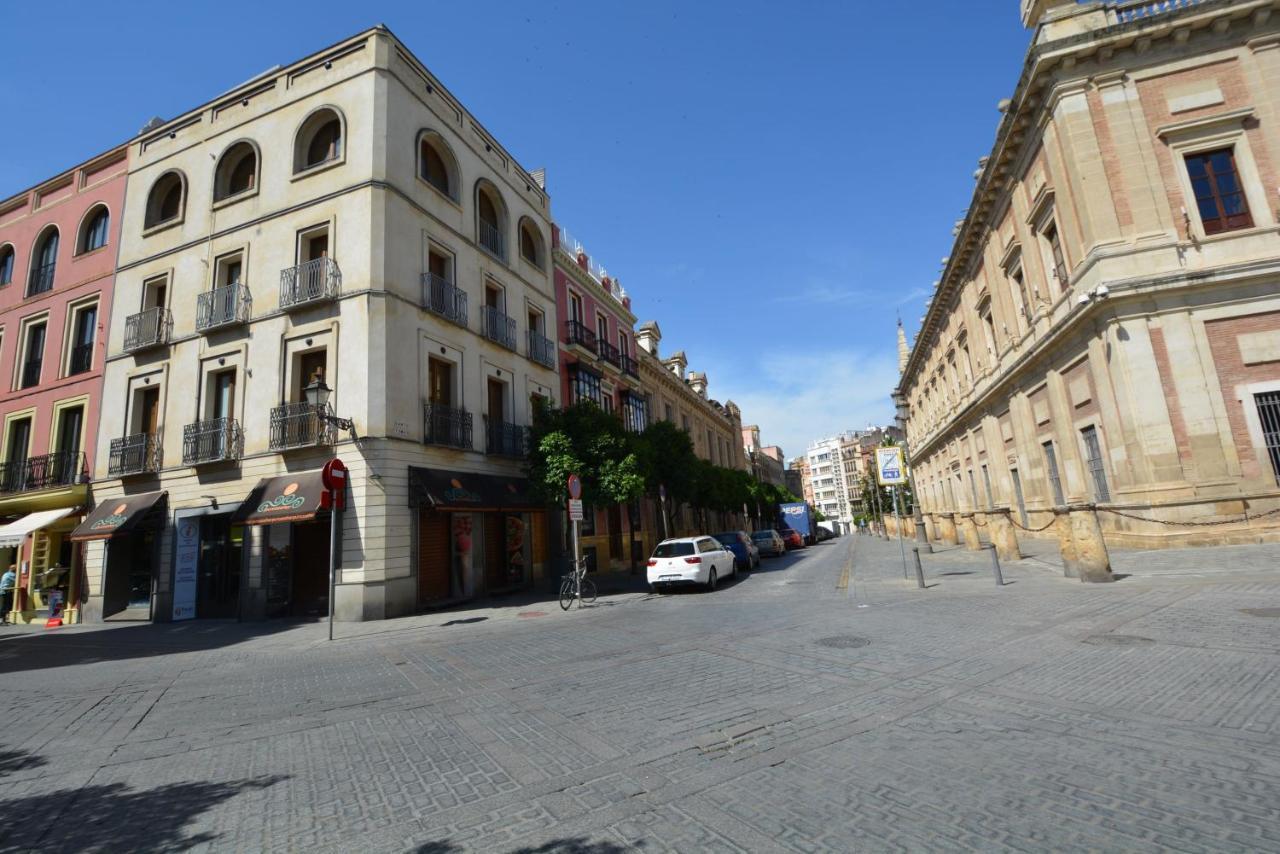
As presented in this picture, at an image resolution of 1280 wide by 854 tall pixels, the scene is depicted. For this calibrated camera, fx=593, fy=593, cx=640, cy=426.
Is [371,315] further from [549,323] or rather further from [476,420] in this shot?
[549,323]

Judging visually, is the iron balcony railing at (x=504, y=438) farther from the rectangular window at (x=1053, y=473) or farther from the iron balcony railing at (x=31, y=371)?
the rectangular window at (x=1053, y=473)

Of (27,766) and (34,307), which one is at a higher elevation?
(34,307)

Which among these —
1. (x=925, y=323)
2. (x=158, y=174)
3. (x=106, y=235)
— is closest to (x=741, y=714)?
(x=158, y=174)

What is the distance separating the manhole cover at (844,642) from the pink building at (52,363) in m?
21.7

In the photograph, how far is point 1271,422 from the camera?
1466 centimetres

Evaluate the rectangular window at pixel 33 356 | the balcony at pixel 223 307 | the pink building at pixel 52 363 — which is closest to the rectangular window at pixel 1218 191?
the balcony at pixel 223 307

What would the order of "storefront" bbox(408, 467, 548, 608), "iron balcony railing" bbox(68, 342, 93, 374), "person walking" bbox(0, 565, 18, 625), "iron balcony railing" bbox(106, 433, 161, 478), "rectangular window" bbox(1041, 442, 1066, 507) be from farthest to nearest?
"rectangular window" bbox(1041, 442, 1066, 507) < "iron balcony railing" bbox(68, 342, 93, 374) < "person walking" bbox(0, 565, 18, 625) < "iron balcony railing" bbox(106, 433, 161, 478) < "storefront" bbox(408, 467, 548, 608)

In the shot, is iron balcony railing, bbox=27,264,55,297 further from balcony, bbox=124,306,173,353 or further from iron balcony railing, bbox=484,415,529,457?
iron balcony railing, bbox=484,415,529,457

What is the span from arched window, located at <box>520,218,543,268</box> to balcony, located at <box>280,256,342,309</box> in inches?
348

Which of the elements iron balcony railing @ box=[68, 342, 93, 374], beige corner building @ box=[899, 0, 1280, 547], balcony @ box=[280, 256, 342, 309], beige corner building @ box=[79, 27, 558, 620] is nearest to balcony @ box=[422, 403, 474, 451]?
beige corner building @ box=[79, 27, 558, 620]

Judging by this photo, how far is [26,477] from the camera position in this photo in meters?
19.6

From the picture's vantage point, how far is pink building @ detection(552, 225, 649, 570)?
83.3 feet

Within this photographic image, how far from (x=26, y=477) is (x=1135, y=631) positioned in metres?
29.1

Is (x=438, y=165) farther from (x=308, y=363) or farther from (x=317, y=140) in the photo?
(x=308, y=363)
